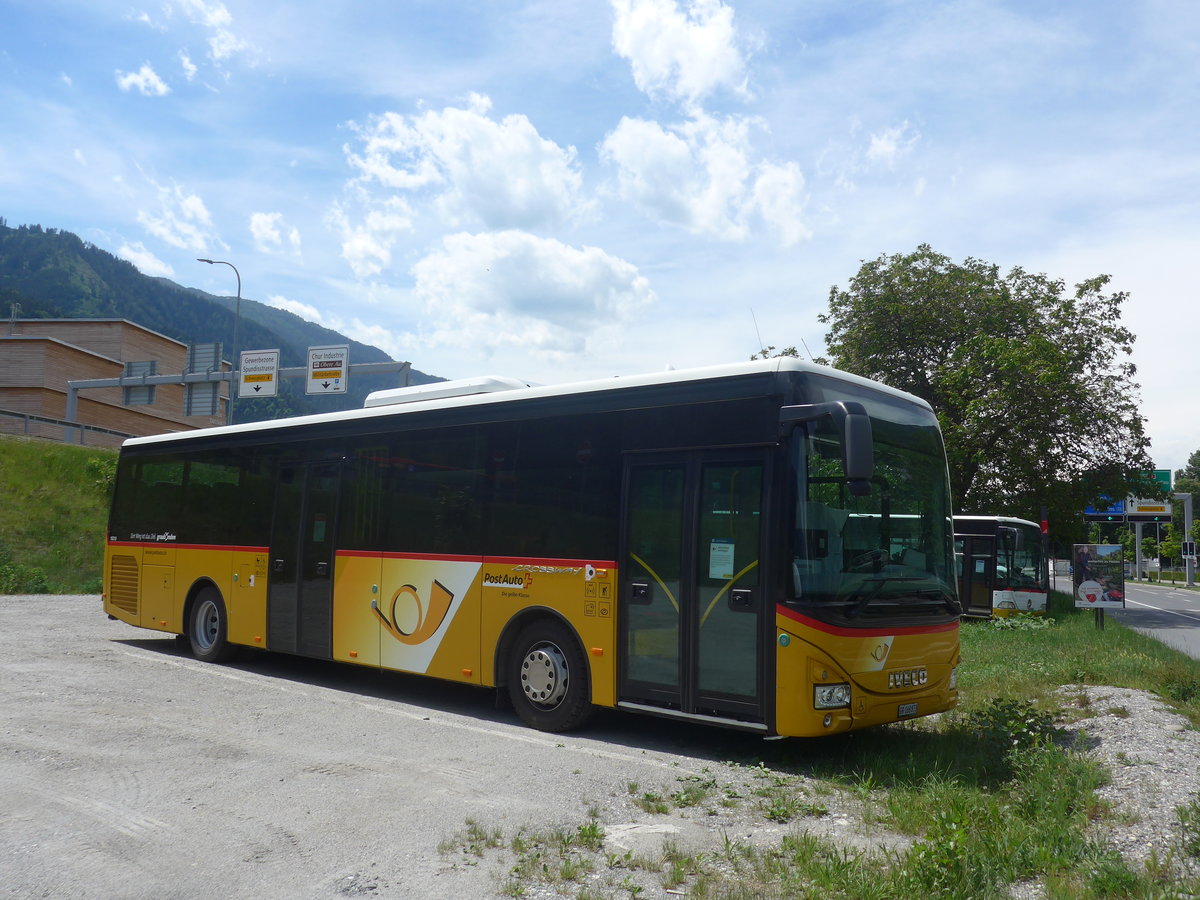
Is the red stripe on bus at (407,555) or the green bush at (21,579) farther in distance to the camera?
the green bush at (21,579)

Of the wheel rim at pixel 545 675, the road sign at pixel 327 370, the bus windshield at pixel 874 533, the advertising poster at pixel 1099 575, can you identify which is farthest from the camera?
the road sign at pixel 327 370

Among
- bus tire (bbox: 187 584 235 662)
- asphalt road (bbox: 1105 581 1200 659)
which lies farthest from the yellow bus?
asphalt road (bbox: 1105 581 1200 659)

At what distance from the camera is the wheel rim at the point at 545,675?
9.13m

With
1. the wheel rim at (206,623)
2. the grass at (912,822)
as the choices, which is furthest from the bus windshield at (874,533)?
the wheel rim at (206,623)

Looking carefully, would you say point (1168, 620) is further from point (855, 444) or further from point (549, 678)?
point (855, 444)

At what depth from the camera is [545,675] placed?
927 cm

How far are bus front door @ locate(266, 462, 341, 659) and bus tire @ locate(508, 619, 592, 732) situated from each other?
3.19 metres

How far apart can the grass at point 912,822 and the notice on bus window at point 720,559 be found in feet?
4.81

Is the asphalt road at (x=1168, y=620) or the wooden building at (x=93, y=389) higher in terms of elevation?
the wooden building at (x=93, y=389)

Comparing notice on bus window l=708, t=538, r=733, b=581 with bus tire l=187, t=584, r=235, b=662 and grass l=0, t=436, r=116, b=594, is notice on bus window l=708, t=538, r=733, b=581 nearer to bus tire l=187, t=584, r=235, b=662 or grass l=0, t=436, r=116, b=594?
bus tire l=187, t=584, r=235, b=662

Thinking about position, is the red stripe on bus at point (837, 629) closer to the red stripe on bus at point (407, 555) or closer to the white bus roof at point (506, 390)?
the white bus roof at point (506, 390)

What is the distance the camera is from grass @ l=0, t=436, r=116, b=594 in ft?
88.5

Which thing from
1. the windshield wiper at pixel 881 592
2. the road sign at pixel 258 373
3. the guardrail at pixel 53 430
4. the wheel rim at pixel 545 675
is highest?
the road sign at pixel 258 373

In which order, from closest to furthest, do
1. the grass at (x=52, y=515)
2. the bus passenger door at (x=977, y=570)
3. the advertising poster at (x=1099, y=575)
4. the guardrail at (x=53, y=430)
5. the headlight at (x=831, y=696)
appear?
the headlight at (x=831, y=696)
the advertising poster at (x=1099, y=575)
the bus passenger door at (x=977, y=570)
the grass at (x=52, y=515)
the guardrail at (x=53, y=430)
